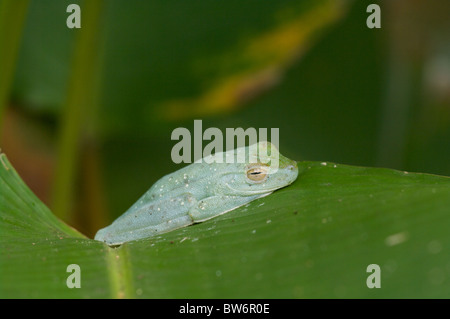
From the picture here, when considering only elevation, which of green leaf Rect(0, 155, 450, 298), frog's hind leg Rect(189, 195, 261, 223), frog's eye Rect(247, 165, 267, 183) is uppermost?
frog's eye Rect(247, 165, 267, 183)

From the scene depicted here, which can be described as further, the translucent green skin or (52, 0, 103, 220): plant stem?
(52, 0, 103, 220): plant stem

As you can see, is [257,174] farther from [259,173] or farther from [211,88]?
[211,88]

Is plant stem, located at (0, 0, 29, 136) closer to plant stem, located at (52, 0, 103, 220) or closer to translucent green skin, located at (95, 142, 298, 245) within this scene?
plant stem, located at (52, 0, 103, 220)

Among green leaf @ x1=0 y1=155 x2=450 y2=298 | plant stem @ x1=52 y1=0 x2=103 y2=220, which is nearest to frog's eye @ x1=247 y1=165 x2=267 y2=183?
A: green leaf @ x1=0 y1=155 x2=450 y2=298

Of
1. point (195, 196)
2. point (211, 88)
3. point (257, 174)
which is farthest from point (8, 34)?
point (211, 88)

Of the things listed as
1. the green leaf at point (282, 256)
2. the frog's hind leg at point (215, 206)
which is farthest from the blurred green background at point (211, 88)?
the green leaf at point (282, 256)

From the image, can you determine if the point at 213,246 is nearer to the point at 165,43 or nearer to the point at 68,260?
the point at 68,260

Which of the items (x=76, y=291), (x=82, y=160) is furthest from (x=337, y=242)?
(x=82, y=160)
